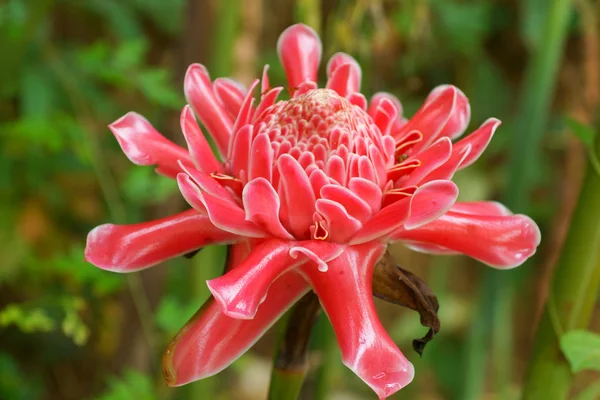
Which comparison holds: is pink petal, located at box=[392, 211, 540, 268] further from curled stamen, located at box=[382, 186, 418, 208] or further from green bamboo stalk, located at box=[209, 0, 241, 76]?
green bamboo stalk, located at box=[209, 0, 241, 76]

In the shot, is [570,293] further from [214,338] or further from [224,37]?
[224,37]

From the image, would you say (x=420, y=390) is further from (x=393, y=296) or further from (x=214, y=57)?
(x=393, y=296)

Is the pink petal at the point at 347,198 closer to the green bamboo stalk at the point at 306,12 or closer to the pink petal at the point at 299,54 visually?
the pink petal at the point at 299,54

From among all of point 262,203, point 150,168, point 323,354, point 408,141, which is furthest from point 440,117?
point 150,168

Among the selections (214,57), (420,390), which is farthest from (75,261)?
(420,390)

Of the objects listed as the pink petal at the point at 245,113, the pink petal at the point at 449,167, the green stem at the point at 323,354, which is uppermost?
the pink petal at the point at 245,113

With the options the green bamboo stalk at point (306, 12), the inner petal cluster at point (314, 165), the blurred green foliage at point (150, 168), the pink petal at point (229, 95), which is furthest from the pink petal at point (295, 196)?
the green bamboo stalk at point (306, 12)
